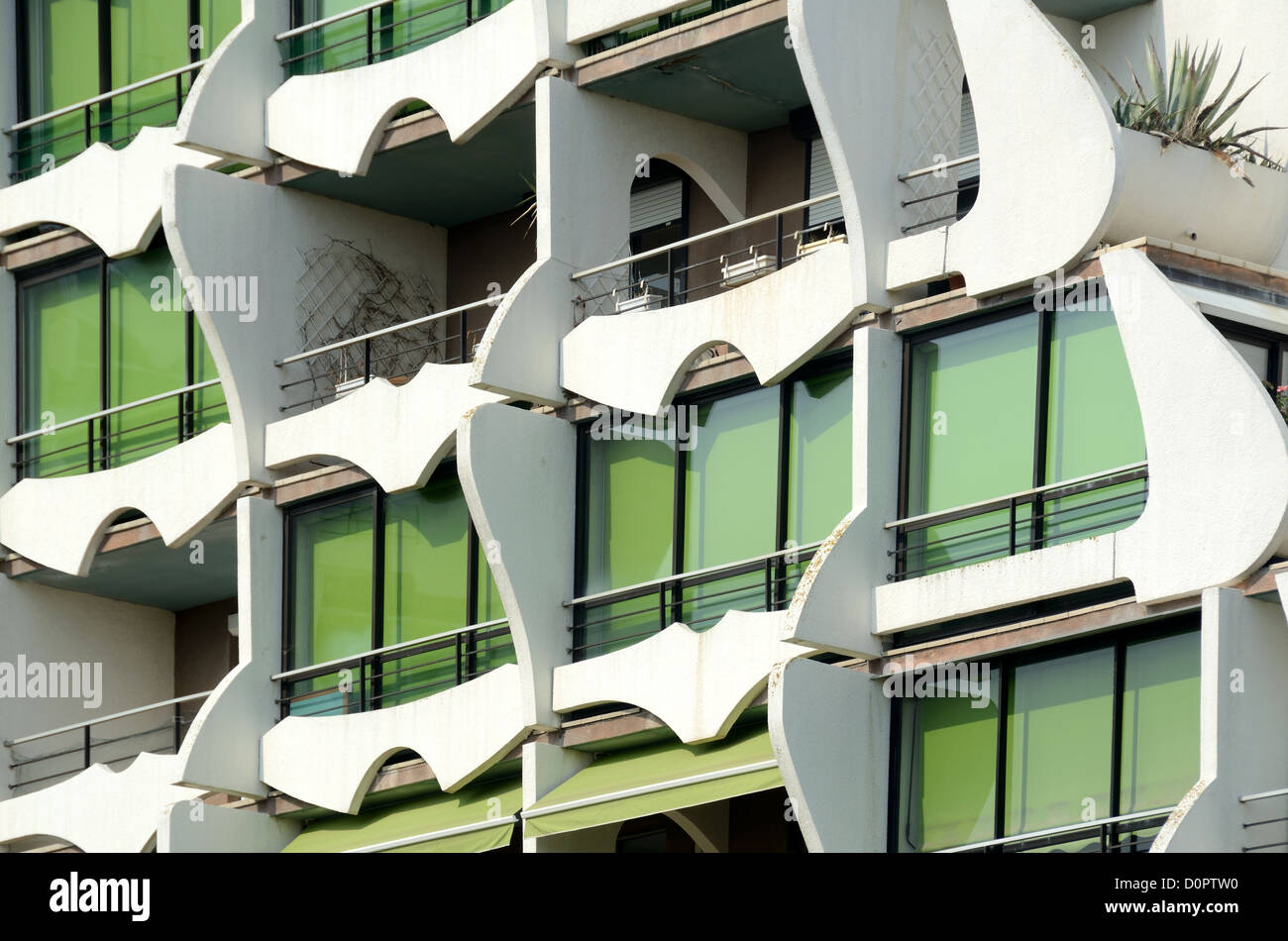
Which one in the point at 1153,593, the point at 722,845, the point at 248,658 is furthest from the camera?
the point at 248,658

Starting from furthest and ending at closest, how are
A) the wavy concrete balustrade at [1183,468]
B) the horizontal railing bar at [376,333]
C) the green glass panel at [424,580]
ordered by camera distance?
the horizontal railing bar at [376,333] → the green glass panel at [424,580] → the wavy concrete balustrade at [1183,468]

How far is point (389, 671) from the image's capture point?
3216 centimetres

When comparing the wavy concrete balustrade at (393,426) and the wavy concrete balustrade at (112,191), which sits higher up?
the wavy concrete balustrade at (112,191)

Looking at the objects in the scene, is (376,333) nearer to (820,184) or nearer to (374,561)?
(374,561)

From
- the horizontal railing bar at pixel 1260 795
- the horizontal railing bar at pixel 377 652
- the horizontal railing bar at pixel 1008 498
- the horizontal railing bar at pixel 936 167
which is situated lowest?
the horizontal railing bar at pixel 1260 795

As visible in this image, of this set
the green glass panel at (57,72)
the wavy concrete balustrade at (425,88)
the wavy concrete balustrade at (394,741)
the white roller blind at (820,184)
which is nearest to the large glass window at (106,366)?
the green glass panel at (57,72)

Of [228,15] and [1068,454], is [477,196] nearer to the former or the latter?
[228,15]

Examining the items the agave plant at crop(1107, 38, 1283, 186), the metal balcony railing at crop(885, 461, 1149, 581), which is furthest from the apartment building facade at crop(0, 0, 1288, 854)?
the agave plant at crop(1107, 38, 1283, 186)

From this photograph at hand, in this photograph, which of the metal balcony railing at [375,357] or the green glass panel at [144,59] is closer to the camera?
the metal balcony railing at [375,357]

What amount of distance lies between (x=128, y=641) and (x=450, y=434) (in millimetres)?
7639

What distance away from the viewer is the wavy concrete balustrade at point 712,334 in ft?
92.2

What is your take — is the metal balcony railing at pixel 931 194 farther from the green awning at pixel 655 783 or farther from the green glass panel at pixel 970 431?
the green awning at pixel 655 783

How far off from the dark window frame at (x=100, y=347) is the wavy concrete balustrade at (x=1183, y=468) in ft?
38.6

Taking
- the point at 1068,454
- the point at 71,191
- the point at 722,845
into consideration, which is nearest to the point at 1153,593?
the point at 1068,454
